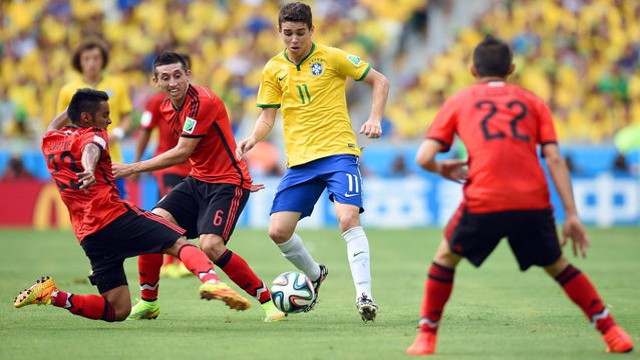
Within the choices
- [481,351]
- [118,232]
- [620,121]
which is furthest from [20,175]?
[481,351]

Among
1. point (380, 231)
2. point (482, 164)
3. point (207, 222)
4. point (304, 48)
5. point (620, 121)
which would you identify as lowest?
point (380, 231)

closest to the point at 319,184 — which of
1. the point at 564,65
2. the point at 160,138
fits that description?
the point at 160,138

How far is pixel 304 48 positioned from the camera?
28.8ft

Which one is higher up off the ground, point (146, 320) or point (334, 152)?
point (334, 152)

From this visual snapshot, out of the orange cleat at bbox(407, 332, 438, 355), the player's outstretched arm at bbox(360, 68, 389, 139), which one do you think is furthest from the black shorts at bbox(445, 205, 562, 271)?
the player's outstretched arm at bbox(360, 68, 389, 139)

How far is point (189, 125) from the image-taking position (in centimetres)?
843

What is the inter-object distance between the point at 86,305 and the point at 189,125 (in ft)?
5.34

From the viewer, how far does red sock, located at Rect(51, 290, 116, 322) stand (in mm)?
7816

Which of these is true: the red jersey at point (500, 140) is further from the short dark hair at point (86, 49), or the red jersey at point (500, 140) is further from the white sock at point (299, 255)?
the short dark hair at point (86, 49)

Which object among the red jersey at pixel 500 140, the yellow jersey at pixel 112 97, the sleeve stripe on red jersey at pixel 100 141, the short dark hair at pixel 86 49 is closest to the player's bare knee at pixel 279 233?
the sleeve stripe on red jersey at pixel 100 141

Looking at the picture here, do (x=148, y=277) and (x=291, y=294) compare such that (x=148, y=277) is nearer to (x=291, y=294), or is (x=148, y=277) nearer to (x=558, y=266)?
(x=291, y=294)

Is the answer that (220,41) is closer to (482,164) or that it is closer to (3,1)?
(3,1)

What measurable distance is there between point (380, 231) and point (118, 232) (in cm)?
1383

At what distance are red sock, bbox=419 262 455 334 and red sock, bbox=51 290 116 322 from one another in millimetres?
2640
